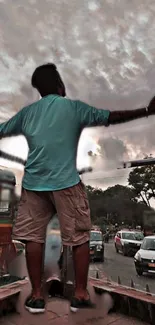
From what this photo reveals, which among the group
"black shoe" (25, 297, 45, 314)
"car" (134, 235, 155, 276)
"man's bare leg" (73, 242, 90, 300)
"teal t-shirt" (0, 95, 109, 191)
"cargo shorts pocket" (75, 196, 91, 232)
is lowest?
"car" (134, 235, 155, 276)

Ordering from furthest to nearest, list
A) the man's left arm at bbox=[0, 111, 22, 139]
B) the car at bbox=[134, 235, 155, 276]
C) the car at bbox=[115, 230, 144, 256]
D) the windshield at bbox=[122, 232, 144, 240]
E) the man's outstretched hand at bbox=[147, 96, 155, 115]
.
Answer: the windshield at bbox=[122, 232, 144, 240]
the car at bbox=[115, 230, 144, 256]
the car at bbox=[134, 235, 155, 276]
the man's left arm at bbox=[0, 111, 22, 139]
the man's outstretched hand at bbox=[147, 96, 155, 115]

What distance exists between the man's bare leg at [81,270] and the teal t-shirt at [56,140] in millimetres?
268

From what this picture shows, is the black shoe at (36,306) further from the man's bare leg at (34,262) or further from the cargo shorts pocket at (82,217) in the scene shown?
the cargo shorts pocket at (82,217)

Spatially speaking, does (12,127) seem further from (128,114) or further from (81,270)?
(81,270)

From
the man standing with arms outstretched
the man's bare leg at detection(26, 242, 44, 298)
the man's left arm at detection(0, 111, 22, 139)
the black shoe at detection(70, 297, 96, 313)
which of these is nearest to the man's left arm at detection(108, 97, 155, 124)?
the man standing with arms outstretched

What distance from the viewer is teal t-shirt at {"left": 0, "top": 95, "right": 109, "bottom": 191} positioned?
4.00ft

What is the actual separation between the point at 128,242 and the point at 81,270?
44.5 ft

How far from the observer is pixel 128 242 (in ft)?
46.5

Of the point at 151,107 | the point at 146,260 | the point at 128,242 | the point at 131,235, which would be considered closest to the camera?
the point at 151,107

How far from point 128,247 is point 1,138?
42.3 feet

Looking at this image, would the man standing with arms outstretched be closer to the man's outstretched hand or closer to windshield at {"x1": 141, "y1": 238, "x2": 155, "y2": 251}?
the man's outstretched hand

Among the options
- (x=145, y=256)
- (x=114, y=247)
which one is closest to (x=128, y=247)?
(x=114, y=247)

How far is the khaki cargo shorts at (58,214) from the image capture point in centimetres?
121

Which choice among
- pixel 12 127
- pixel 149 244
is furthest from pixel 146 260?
pixel 12 127
